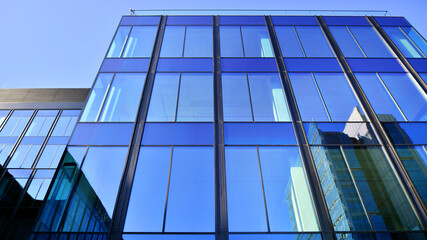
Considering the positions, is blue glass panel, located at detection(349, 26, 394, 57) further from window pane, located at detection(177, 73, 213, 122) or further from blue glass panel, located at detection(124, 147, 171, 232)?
blue glass panel, located at detection(124, 147, 171, 232)

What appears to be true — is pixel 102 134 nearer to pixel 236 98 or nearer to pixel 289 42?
pixel 236 98

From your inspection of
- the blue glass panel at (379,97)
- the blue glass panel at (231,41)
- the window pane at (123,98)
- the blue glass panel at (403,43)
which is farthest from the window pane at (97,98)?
the blue glass panel at (403,43)

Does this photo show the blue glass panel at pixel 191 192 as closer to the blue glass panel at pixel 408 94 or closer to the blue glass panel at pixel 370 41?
the blue glass panel at pixel 408 94

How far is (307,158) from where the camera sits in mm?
11352

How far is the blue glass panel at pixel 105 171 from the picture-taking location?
10281mm

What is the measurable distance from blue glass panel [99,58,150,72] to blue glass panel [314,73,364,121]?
33.2ft

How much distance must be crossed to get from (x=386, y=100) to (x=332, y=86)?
2.76 meters

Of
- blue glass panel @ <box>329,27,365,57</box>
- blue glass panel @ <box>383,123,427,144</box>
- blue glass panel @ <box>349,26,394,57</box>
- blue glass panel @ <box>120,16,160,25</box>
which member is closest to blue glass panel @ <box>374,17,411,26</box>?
blue glass panel @ <box>349,26,394,57</box>

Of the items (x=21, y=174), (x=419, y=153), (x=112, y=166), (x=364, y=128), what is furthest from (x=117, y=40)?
(x=419, y=153)

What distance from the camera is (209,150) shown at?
38.4 feet

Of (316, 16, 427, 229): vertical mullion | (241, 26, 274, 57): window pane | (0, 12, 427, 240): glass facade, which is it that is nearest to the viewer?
(0, 12, 427, 240): glass facade

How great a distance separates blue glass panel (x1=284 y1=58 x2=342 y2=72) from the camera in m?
15.2

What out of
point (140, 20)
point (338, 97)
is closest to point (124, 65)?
point (140, 20)

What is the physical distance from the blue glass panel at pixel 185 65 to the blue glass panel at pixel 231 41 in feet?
4.54
